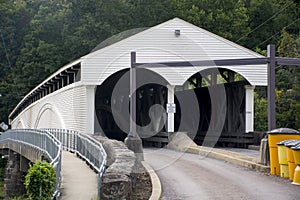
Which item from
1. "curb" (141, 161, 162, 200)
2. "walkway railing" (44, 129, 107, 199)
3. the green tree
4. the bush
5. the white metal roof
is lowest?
"curb" (141, 161, 162, 200)

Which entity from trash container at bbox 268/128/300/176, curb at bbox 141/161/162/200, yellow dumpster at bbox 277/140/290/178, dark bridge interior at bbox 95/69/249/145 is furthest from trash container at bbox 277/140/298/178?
dark bridge interior at bbox 95/69/249/145

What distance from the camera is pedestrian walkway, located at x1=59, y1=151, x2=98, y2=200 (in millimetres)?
12251

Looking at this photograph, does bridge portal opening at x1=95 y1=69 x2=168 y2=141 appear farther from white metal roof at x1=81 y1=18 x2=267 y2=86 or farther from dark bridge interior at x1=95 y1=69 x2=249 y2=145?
white metal roof at x1=81 y1=18 x2=267 y2=86

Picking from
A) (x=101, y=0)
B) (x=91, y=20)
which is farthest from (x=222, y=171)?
(x=101, y=0)

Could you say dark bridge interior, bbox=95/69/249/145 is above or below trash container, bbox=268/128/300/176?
above

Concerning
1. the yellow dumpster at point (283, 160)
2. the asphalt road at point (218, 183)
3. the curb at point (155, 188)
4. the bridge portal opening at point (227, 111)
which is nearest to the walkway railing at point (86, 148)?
the curb at point (155, 188)

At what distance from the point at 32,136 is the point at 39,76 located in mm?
42641

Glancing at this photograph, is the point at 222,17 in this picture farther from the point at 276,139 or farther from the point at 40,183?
the point at 40,183

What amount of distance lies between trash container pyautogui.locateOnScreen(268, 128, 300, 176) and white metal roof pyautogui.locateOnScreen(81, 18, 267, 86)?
42.4 feet

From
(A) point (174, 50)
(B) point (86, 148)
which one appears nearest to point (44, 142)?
(B) point (86, 148)

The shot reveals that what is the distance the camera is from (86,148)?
725 inches

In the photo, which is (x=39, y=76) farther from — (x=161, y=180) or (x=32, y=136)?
(x=161, y=180)

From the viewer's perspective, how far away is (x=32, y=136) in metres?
27.0

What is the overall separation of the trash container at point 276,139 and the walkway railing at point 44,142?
19.2ft
